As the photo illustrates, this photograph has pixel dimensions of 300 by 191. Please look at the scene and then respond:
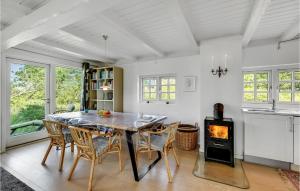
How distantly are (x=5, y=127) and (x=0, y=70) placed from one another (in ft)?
3.74

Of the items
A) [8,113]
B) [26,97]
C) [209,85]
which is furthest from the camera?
[26,97]

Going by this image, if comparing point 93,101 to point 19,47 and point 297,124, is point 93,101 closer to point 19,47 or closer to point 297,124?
point 19,47

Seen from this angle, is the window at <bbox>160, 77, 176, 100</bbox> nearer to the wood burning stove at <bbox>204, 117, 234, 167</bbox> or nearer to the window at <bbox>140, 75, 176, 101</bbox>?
the window at <bbox>140, 75, 176, 101</bbox>

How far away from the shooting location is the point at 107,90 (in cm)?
440

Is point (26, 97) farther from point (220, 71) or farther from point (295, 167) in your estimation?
point (295, 167)

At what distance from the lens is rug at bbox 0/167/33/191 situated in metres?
1.80

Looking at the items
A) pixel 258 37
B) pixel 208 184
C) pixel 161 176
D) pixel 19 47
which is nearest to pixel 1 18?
pixel 19 47

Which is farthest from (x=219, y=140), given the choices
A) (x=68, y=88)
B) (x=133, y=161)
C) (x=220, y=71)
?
(x=68, y=88)

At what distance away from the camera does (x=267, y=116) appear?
2402 millimetres

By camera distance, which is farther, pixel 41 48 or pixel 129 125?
pixel 41 48

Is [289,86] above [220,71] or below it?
below

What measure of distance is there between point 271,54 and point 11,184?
4626 millimetres

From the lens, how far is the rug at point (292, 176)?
1.93 m

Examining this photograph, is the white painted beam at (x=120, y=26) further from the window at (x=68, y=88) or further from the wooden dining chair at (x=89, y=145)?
the window at (x=68, y=88)
